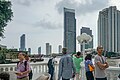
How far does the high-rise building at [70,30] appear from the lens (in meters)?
36.3

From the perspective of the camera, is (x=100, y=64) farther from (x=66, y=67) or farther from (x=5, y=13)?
(x=5, y=13)

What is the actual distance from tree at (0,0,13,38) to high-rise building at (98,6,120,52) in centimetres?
2828

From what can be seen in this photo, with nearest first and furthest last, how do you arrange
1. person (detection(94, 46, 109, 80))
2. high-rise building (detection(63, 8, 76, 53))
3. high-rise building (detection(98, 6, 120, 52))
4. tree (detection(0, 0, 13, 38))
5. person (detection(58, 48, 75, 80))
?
person (detection(94, 46, 109, 80)) < person (detection(58, 48, 75, 80)) < tree (detection(0, 0, 13, 38)) < high-rise building (detection(63, 8, 76, 53)) < high-rise building (detection(98, 6, 120, 52))

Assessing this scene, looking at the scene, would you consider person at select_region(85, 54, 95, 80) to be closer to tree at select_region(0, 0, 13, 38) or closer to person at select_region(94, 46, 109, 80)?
person at select_region(94, 46, 109, 80)

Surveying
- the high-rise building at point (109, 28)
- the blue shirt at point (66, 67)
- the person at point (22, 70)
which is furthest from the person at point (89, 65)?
the high-rise building at point (109, 28)

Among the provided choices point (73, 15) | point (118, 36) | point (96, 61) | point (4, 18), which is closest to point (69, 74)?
point (96, 61)

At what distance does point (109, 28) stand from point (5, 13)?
34020 millimetres

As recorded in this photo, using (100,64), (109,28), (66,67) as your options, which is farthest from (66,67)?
(109,28)

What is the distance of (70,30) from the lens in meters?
41.7

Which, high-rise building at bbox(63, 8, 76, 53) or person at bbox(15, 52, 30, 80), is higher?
high-rise building at bbox(63, 8, 76, 53)

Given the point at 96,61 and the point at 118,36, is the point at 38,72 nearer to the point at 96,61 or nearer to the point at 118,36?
the point at 96,61

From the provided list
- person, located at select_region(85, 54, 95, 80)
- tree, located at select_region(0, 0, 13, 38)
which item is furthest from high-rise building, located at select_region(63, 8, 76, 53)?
person, located at select_region(85, 54, 95, 80)

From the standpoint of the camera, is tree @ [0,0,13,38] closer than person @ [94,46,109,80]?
No

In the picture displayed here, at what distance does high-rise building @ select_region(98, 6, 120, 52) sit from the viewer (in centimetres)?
4828
